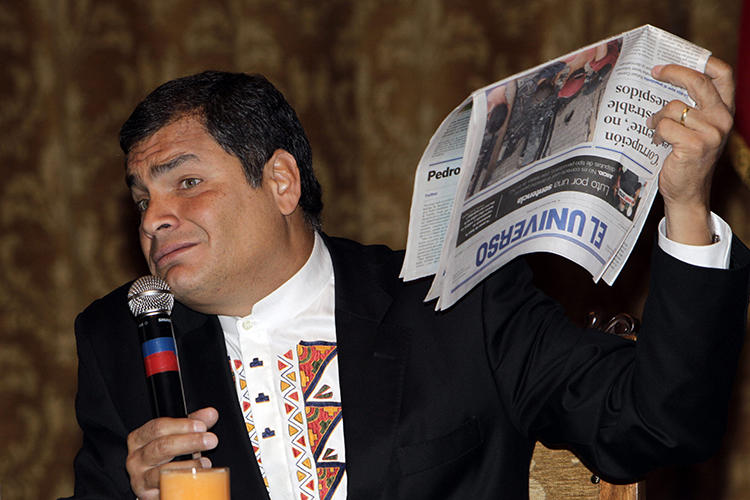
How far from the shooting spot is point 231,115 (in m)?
1.90

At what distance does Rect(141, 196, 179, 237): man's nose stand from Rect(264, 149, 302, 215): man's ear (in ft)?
0.78

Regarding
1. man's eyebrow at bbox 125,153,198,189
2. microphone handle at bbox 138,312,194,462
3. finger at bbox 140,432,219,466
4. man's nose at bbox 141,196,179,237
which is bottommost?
finger at bbox 140,432,219,466

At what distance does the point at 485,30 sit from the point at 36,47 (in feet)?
5.14

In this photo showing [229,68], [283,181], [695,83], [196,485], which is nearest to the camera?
[196,485]

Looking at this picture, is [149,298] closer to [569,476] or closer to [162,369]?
[162,369]

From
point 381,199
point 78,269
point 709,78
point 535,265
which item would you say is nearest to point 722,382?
point 709,78

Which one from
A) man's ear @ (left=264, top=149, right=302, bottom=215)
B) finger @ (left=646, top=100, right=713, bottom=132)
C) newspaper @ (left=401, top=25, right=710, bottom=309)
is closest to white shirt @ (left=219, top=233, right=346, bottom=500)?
man's ear @ (left=264, top=149, right=302, bottom=215)

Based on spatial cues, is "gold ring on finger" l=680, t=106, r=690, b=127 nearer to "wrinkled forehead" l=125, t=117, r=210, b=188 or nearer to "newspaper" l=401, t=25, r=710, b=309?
"newspaper" l=401, t=25, r=710, b=309

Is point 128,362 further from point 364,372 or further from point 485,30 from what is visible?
point 485,30

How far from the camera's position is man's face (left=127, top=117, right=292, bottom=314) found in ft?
5.81

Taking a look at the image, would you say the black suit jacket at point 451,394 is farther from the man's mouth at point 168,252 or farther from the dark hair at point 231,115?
the dark hair at point 231,115

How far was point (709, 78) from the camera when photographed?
1274mm

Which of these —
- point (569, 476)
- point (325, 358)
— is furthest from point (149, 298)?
point (569, 476)

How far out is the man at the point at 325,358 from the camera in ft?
4.93
